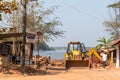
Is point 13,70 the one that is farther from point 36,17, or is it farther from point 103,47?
point 103,47

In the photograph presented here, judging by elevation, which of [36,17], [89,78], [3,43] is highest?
[36,17]

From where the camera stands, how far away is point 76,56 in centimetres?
4116

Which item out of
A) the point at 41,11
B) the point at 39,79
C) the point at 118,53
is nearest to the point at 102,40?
the point at 41,11

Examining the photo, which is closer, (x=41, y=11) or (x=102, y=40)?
(x=41, y=11)

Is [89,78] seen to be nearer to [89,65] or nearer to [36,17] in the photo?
[89,65]

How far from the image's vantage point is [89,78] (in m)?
26.6

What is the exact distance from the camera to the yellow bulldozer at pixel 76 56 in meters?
38.8

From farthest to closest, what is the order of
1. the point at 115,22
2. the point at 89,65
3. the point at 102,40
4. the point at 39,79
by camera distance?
the point at 115,22
the point at 102,40
the point at 89,65
the point at 39,79

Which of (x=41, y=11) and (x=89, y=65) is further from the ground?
(x=41, y=11)

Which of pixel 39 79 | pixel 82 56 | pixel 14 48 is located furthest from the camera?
pixel 14 48

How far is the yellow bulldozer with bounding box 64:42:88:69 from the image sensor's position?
127 feet

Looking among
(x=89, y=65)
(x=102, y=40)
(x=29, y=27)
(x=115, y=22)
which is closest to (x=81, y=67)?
(x=89, y=65)

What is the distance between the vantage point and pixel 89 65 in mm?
38250

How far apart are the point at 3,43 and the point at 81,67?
895 centimetres
